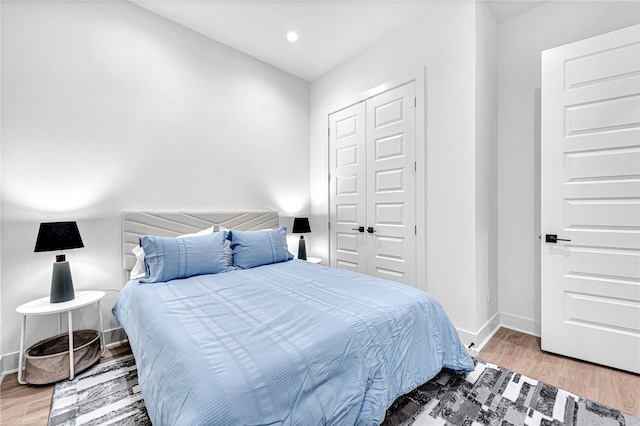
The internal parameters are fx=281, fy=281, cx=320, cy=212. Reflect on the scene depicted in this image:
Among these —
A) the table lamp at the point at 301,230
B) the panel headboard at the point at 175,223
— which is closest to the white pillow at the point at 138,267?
the panel headboard at the point at 175,223

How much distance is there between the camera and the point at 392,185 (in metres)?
3.09

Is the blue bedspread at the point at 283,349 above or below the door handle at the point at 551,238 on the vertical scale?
below

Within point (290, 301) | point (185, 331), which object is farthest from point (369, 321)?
point (185, 331)

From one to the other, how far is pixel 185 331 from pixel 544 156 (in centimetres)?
292

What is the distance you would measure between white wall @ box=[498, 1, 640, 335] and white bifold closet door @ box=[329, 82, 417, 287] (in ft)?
3.02

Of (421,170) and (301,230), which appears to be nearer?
(421,170)

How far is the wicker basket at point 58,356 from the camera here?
1920 millimetres

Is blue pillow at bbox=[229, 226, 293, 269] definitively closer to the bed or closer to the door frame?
the bed

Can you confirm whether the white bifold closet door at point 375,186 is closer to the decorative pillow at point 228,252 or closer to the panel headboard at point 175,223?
the panel headboard at point 175,223

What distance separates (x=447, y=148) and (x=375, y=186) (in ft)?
2.95

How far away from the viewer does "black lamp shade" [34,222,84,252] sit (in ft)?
6.41

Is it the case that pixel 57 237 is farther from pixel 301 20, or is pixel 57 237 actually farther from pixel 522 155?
pixel 522 155

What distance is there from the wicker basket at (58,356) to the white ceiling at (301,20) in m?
2.99

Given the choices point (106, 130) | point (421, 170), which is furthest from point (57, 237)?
point (421, 170)
